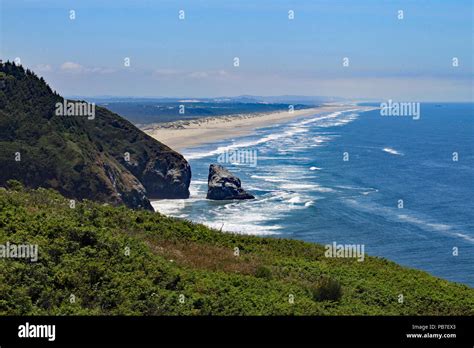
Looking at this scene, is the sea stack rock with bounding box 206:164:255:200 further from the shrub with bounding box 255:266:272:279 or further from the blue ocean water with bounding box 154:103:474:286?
the shrub with bounding box 255:266:272:279

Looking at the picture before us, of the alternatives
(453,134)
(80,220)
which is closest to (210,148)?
(453,134)

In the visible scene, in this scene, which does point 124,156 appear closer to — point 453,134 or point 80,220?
point 80,220

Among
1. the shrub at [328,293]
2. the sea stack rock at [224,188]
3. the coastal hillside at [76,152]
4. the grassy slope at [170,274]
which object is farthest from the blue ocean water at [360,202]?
the shrub at [328,293]

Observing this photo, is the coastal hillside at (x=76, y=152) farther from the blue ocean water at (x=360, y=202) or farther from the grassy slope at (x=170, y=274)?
the grassy slope at (x=170, y=274)

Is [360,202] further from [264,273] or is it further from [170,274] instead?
[170,274]

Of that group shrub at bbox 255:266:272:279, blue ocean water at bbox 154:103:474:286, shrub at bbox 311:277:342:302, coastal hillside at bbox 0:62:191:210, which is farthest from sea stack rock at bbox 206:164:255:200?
shrub at bbox 311:277:342:302

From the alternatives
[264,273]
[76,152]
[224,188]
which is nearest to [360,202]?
[224,188]
